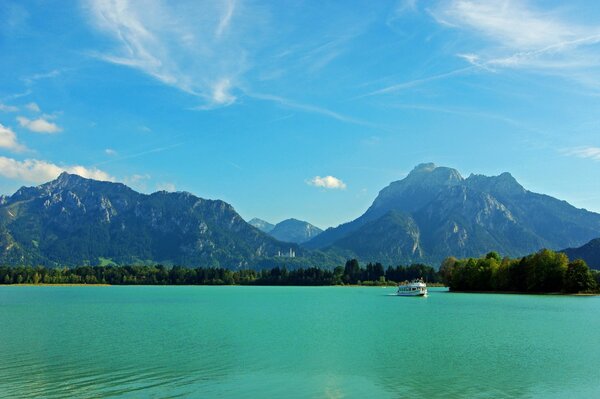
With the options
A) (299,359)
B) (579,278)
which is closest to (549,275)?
(579,278)

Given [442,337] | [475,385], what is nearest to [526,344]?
[442,337]

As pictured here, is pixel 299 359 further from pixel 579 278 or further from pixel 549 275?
pixel 549 275

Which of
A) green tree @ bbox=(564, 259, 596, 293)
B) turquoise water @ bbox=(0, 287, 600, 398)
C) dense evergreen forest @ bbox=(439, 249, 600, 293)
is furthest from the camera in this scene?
dense evergreen forest @ bbox=(439, 249, 600, 293)

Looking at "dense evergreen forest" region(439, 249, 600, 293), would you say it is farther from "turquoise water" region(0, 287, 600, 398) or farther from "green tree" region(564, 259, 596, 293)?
"turquoise water" region(0, 287, 600, 398)

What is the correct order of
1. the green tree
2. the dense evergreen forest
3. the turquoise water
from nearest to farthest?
the turquoise water → the green tree → the dense evergreen forest

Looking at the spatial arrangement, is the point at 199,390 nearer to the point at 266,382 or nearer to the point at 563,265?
the point at 266,382

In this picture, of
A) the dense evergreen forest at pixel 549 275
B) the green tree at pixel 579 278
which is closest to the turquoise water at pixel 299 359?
the green tree at pixel 579 278

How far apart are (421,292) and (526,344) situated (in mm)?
129634

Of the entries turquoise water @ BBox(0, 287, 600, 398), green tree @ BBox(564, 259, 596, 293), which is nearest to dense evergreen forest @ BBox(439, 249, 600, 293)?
green tree @ BBox(564, 259, 596, 293)

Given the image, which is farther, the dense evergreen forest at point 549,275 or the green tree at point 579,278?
the dense evergreen forest at point 549,275

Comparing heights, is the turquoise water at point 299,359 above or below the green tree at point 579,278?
below

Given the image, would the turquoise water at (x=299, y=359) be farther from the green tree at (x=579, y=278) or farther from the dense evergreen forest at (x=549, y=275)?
the dense evergreen forest at (x=549, y=275)

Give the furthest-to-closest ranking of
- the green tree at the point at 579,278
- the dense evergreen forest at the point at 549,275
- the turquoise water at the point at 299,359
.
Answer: the dense evergreen forest at the point at 549,275, the green tree at the point at 579,278, the turquoise water at the point at 299,359

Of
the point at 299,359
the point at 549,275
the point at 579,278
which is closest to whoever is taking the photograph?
the point at 299,359
